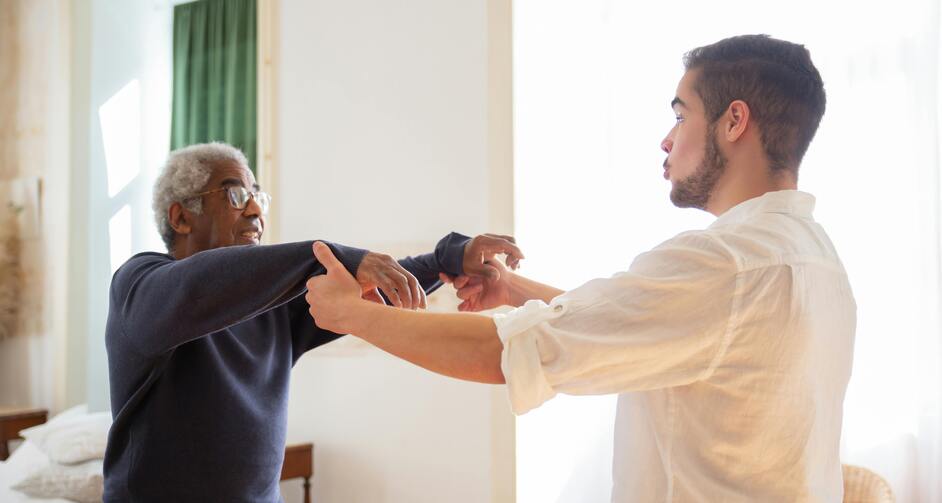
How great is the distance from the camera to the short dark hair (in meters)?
1.44

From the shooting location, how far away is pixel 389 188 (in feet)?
13.0

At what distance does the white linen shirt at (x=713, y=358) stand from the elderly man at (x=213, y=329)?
0.38m

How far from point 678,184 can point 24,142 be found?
193 inches

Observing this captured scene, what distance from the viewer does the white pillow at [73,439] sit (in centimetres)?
373

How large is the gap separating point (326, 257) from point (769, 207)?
2.45 feet

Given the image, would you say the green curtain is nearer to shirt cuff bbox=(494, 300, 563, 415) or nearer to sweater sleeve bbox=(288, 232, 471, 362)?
sweater sleeve bbox=(288, 232, 471, 362)

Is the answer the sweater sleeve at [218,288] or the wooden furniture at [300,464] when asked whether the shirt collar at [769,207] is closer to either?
the sweater sleeve at [218,288]

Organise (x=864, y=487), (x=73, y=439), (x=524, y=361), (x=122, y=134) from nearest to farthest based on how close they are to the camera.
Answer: (x=524, y=361) < (x=864, y=487) < (x=73, y=439) < (x=122, y=134)

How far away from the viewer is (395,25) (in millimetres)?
3949

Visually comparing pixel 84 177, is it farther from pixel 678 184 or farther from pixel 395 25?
pixel 678 184

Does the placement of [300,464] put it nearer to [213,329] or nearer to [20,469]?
[20,469]

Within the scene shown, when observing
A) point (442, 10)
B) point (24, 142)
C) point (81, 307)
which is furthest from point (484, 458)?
point (24, 142)

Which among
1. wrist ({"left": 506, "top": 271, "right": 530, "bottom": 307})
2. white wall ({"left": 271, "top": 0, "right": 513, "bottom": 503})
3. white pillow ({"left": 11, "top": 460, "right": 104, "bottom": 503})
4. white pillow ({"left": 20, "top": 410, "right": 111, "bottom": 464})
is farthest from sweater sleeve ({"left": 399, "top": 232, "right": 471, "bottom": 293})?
white pillow ({"left": 20, "top": 410, "right": 111, "bottom": 464})

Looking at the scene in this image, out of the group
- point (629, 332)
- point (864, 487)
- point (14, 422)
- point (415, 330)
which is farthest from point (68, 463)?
point (629, 332)
